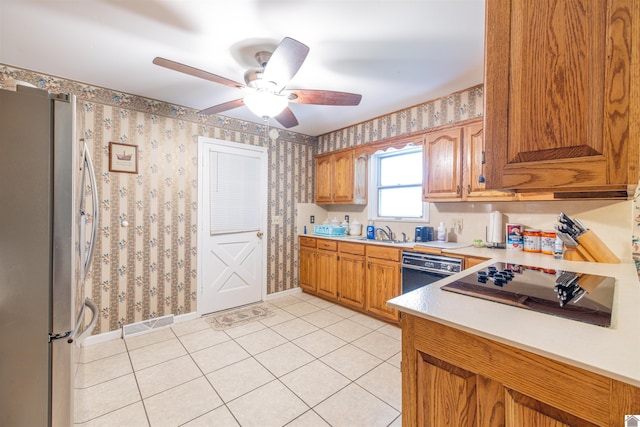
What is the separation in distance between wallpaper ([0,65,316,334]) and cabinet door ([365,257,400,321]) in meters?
2.13

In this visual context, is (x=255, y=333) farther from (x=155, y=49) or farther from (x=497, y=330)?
(x=155, y=49)

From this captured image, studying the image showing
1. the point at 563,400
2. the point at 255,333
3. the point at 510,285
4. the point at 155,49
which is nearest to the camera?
the point at 563,400

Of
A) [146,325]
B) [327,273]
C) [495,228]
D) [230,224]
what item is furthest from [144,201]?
[495,228]

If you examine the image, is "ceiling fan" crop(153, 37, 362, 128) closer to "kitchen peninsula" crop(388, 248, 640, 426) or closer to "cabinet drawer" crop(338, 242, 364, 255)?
"kitchen peninsula" crop(388, 248, 640, 426)

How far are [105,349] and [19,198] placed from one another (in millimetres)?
2216

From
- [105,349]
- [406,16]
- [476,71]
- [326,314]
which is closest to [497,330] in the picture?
[406,16]

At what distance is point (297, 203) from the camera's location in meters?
4.22

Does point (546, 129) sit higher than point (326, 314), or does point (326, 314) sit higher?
point (546, 129)

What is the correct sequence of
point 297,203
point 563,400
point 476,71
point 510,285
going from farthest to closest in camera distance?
point 297,203
point 476,71
point 510,285
point 563,400

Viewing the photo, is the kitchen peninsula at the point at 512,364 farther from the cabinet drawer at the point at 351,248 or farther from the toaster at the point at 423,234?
the cabinet drawer at the point at 351,248

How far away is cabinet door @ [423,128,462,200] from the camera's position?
2662 mm

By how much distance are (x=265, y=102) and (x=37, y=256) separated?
150 centimetres

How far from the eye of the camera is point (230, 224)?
349 centimetres

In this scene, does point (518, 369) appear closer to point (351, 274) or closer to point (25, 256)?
point (25, 256)
